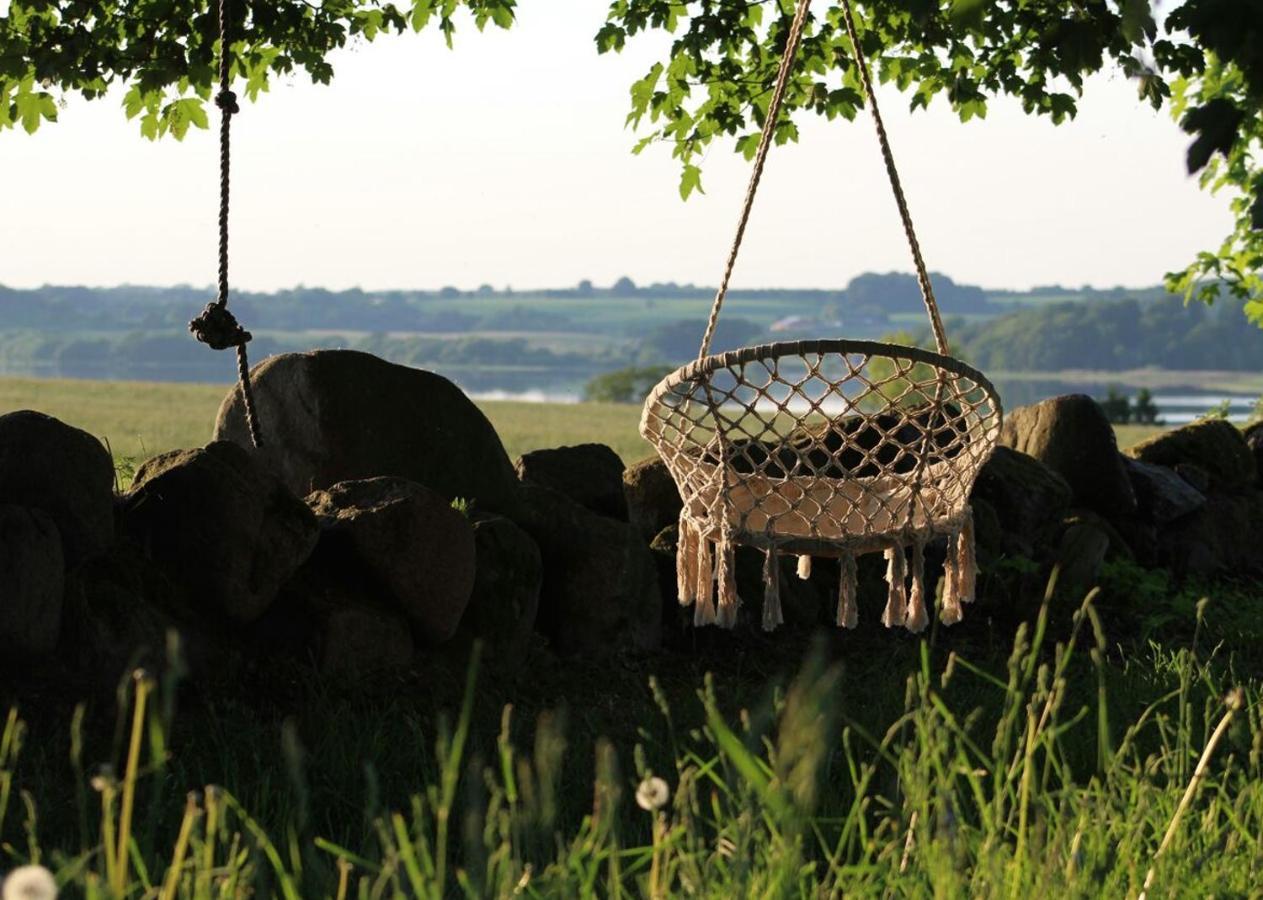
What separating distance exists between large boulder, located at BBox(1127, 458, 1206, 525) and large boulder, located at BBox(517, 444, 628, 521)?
2.90 metres

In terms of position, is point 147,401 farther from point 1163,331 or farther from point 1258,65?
point 1163,331

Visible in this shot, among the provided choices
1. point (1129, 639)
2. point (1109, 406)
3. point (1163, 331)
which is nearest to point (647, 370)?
point (1109, 406)

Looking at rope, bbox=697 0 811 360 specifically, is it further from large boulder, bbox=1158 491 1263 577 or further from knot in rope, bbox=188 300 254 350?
large boulder, bbox=1158 491 1263 577

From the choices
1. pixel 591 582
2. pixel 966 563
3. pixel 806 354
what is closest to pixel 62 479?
pixel 591 582

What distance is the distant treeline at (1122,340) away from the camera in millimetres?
91938

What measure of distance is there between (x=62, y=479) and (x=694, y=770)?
94.0 inches

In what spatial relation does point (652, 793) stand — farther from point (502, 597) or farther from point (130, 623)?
point (502, 597)

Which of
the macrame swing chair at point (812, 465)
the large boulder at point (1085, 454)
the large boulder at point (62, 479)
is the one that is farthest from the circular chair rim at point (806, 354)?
the large boulder at point (1085, 454)

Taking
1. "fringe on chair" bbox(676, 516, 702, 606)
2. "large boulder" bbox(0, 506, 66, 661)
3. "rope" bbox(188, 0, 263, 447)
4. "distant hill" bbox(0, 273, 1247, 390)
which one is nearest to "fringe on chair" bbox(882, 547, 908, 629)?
"fringe on chair" bbox(676, 516, 702, 606)

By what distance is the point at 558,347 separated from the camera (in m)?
112

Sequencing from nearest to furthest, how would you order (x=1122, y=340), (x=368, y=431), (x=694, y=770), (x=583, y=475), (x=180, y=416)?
(x=694, y=770)
(x=368, y=431)
(x=583, y=475)
(x=180, y=416)
(x=1122, y=340)

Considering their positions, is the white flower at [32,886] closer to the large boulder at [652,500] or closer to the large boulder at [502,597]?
the large boulder at [502,597]

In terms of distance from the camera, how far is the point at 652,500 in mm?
5688

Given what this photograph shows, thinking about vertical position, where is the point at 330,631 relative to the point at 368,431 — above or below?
below
